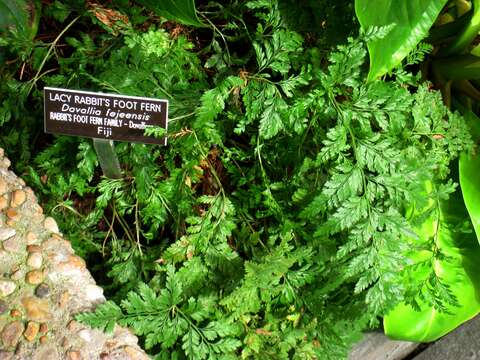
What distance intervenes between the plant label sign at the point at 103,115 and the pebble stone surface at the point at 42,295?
175 millimetres

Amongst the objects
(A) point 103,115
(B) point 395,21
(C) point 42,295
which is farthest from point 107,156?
(B) point 395,21

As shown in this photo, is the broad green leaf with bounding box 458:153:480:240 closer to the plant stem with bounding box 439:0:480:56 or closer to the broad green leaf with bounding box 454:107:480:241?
the broad green leaf with bounding box 454:107:480:241

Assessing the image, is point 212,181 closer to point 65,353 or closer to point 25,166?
point 25,166

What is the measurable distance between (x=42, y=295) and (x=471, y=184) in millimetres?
1156

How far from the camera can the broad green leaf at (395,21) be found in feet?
3.92

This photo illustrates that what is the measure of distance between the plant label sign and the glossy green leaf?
784 mm

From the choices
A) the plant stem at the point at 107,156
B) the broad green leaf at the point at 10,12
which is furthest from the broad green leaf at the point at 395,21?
the broad green leaf at the point at 10,12

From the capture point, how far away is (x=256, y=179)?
1.47 m

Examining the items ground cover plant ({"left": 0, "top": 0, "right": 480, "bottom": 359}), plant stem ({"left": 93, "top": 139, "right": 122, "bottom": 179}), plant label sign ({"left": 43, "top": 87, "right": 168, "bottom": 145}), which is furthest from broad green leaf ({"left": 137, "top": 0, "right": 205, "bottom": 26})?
plant stem ({"left": 93, "top": 139, "right": 122, "bottom": 179})

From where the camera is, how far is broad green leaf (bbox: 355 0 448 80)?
1193mm

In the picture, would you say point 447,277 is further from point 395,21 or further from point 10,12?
point 10,12

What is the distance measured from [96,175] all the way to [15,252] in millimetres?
470

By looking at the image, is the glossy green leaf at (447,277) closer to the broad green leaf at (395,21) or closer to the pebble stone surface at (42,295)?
the broad green leaf at (395,21)

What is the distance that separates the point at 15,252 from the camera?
3.59 feet
